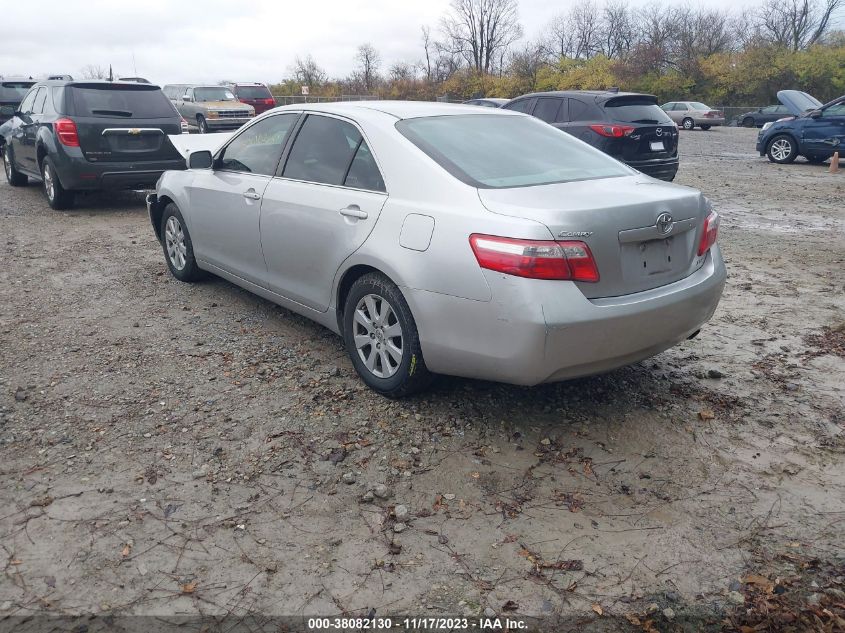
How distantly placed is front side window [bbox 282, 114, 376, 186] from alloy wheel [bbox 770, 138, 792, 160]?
15.9 meters

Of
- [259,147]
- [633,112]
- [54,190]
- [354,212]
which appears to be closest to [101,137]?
[54,190]

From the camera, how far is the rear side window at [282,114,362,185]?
4371 millimetres

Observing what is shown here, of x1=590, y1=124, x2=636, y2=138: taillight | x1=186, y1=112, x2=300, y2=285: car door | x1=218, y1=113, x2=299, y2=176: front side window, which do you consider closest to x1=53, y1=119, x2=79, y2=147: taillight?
x1=186, y1=112, x2=300, y2=285: car door

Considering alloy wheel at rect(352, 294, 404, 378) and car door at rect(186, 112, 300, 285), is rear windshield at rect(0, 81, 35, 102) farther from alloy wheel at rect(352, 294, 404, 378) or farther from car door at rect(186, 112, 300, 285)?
alloy wheel at rect(352, 294, 404, 378)

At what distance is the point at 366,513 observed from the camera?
121 inches

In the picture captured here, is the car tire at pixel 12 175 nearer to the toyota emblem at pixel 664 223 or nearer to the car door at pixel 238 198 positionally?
the car door at pixel 238 198

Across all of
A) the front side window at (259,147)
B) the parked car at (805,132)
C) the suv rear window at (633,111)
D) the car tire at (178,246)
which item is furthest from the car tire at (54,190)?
the parked car at (805,132)

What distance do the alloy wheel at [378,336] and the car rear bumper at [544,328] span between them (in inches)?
10.7

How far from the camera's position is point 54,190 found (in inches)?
398

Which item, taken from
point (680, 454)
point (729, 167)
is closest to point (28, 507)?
point (680, 454)

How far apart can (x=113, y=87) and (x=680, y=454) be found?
935cm

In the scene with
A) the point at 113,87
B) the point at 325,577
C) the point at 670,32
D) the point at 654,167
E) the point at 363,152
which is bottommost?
the point at 325,577

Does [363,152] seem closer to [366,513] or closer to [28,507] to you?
[366,513]

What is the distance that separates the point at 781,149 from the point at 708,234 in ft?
51.3
